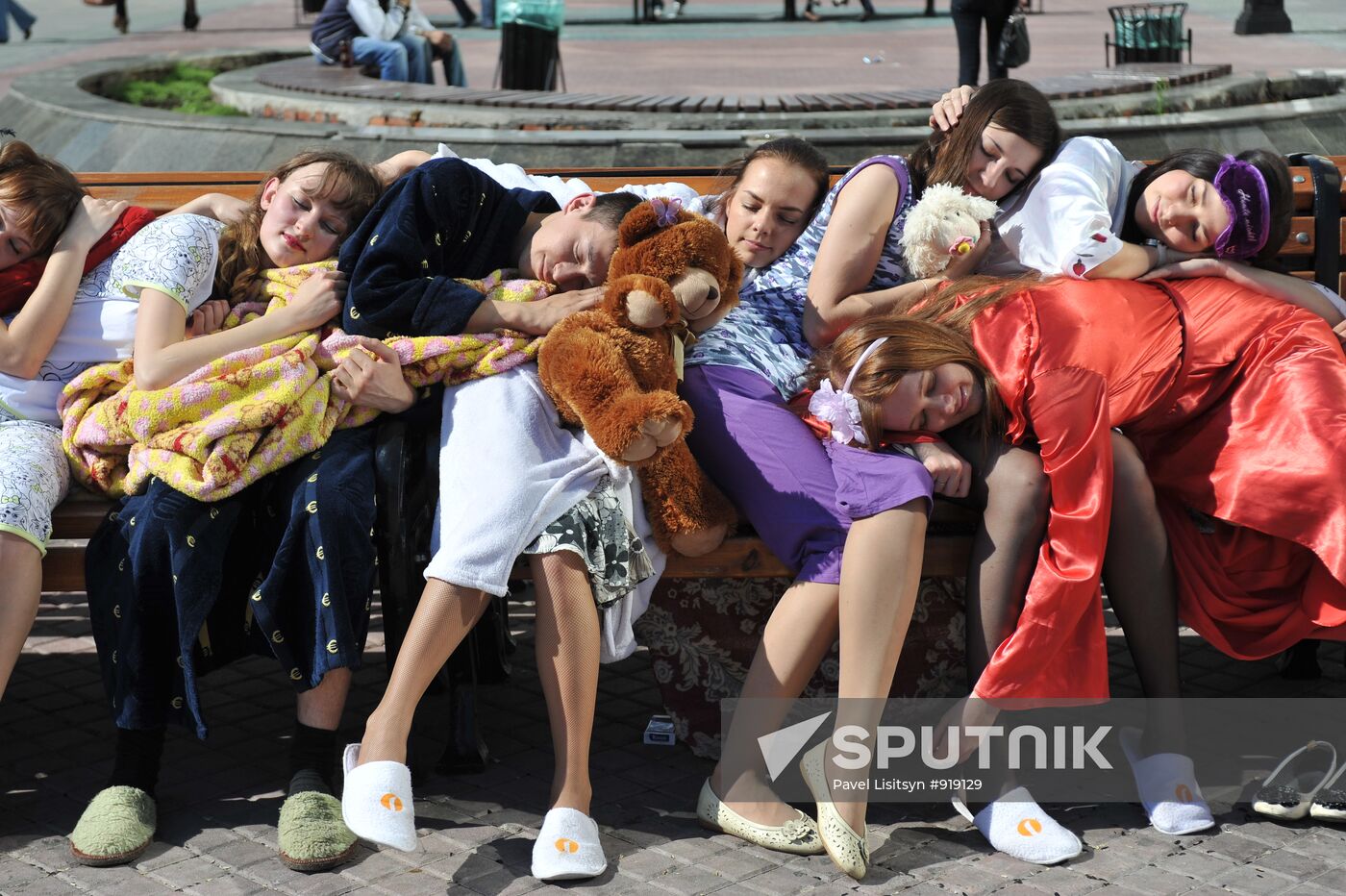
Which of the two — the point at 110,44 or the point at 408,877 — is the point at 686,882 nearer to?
the point at 408,877

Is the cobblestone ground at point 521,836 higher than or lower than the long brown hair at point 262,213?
lower

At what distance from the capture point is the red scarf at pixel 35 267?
359cm

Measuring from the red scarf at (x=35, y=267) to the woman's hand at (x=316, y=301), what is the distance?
1.78 feet

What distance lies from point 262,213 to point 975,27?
653 centimetres

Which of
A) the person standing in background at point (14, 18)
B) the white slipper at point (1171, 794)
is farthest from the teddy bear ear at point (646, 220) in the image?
the person standing in background at point (14, 18)

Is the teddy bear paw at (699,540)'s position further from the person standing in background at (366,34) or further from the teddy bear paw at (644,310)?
the person standing in background at (366,34)

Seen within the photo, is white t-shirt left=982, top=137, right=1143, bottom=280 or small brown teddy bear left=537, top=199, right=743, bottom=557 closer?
small brown teddy bear left=537, top=199, right=743, bottom=557

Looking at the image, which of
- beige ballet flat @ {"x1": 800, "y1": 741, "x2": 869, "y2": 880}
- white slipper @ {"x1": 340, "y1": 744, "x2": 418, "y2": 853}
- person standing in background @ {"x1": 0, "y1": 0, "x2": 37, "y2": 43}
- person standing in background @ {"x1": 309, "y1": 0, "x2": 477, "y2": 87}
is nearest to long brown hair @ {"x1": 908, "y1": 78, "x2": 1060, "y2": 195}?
beige ballet flat @ {"x1": 800, "y1": 741, "x2": 869, "y2": 880}

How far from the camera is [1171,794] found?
314 cm

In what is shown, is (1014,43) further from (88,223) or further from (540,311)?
(88,223)

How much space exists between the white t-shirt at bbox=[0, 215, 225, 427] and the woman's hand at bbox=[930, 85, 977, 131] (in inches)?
72.2

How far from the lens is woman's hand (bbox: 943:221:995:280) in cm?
365

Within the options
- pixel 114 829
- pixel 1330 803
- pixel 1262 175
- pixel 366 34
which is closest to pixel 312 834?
pixel 114 829

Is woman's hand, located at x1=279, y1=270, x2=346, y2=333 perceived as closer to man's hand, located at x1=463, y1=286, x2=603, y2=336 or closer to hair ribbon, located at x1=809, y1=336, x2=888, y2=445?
man's hand, located at x1=463, y1=286, x2=603, y2=336
